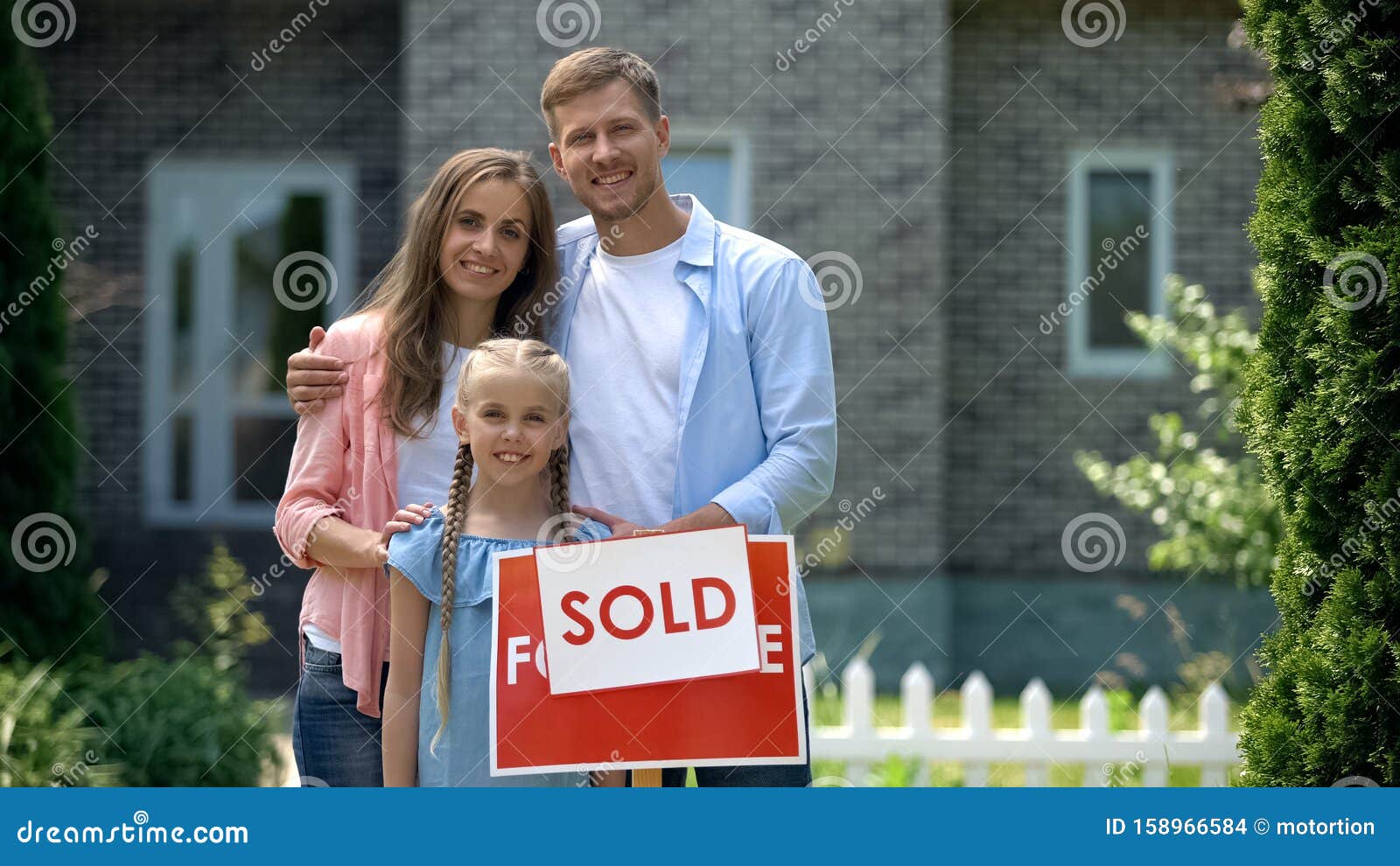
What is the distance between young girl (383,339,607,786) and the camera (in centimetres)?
289

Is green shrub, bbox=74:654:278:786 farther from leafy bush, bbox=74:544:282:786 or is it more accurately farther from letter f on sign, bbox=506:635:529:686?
letter f on sign, bbox=506:635:529:686

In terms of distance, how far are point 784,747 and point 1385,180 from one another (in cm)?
186

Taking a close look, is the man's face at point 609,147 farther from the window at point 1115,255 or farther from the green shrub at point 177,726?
the window at point 1115,255

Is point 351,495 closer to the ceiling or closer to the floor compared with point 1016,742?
closer to the ceiling

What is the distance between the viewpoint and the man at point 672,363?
3.05m

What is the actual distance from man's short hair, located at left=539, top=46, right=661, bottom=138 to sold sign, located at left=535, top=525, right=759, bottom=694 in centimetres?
100

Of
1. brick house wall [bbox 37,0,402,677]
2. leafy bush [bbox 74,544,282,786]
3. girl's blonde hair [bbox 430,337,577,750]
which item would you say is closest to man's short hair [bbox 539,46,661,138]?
girl's blonde hair [bbox 430,337,577,750]

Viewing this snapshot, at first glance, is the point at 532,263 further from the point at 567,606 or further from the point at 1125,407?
the point at 1125,407

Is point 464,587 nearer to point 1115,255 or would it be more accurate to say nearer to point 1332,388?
point 1332,388

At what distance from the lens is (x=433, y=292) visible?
315 centimetres

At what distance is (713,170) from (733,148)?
0.19 metres

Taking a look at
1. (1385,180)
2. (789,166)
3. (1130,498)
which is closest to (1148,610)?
(1130,498)

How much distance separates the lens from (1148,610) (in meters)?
8.66

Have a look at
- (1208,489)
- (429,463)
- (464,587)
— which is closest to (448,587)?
(464,587)
